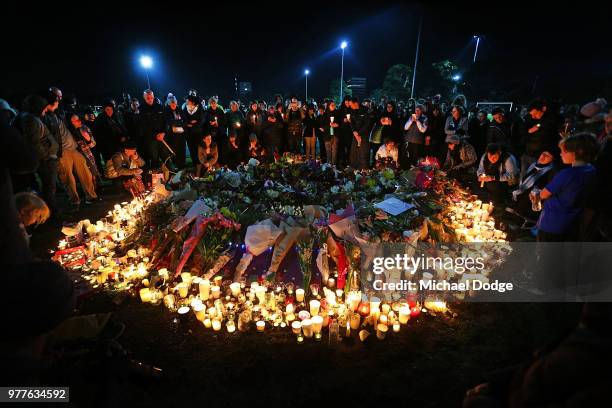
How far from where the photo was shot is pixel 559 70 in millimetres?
23359

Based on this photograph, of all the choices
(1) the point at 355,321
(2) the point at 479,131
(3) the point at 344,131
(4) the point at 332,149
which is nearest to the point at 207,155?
(4) the point at 332,149

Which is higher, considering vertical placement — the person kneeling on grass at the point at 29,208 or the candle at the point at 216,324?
the person kneeling on grass at the point at 29,208

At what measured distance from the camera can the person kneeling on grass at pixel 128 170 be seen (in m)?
6.51

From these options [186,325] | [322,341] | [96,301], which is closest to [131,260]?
[96,301]

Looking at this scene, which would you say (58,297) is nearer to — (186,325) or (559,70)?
(186,325)

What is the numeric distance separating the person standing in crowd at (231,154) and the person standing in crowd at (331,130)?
2.65 m

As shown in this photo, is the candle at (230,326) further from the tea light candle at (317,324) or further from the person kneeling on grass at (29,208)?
the person kneeling on grass at (29,208)

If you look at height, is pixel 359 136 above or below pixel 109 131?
below

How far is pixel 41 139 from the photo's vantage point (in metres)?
5.78

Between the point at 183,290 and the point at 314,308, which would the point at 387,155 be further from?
the point at 183,290

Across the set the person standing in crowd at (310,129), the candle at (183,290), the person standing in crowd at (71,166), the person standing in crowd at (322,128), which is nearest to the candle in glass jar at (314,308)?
the candle at (183,290)

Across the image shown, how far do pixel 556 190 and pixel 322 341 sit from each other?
300 centimetres

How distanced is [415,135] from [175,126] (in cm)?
639

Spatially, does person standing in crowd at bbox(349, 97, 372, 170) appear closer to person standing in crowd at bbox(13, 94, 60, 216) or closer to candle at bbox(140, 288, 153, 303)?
candle at bbox(140, 288, 153, 303)
